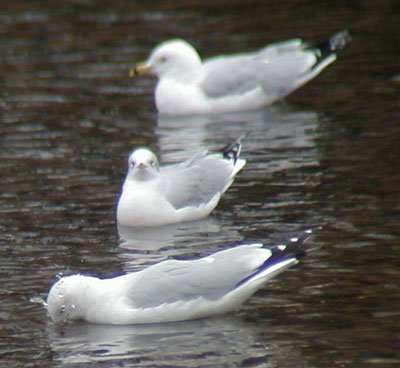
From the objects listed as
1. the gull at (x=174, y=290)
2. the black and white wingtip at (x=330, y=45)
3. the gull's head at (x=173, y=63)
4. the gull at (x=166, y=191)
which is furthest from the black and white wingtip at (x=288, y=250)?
the black and white wingtip at (x=330, y=45)

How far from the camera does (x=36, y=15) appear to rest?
20281mm

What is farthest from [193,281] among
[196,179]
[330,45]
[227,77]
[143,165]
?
[330,45]

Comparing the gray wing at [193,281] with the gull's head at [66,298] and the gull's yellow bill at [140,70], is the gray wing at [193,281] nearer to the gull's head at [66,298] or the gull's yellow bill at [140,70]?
the gull's head at [66,298]

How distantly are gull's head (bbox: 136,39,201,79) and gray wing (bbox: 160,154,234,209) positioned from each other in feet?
13.4

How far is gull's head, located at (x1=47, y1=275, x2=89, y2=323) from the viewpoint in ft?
26.2

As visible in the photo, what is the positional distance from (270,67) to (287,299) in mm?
7121

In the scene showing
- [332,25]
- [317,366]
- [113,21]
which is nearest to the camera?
[317,366]

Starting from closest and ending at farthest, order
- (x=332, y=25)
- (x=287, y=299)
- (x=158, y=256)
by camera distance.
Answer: (x=287, y=299), (x=158, y=256), (x=332, y=25)

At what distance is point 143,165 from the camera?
10.4 meters

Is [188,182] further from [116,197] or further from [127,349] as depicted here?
[127,349]

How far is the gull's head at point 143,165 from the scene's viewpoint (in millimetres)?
10445

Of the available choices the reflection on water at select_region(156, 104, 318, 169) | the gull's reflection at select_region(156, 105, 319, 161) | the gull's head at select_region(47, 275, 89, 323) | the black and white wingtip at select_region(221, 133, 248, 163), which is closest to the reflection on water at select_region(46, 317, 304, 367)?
the gull's head at select_region(47, 275, 89, 323)

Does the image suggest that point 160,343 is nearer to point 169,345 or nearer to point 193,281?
point 169,345

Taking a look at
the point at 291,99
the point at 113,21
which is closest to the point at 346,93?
the point at 291,99
